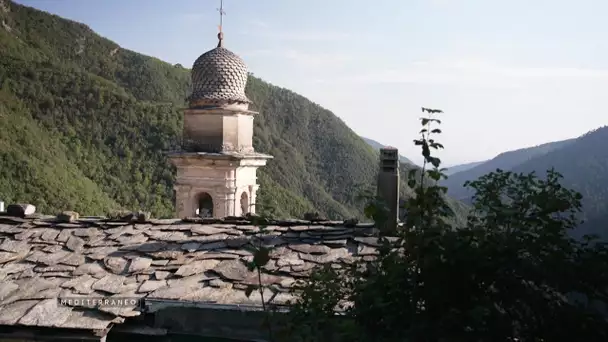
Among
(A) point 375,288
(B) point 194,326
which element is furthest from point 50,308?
(A) point 375,288

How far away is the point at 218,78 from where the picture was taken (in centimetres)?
1145

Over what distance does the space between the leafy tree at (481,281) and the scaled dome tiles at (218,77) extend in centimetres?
873

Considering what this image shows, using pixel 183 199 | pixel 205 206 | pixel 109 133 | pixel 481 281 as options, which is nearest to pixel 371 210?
pixel 481 281

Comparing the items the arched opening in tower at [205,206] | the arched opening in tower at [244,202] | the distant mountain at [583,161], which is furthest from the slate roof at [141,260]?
the distant mountain at [583,161]

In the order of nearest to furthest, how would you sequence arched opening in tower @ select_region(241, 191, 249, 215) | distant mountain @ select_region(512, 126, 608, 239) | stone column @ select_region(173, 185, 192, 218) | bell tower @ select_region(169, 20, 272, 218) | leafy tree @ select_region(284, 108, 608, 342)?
leafy tree @ select_region(284, 108, 608, 342)
bell tower @ select_region(169, 20, 272, 218)
stone column @ select_region(173, 185, 192, 218)
arched opening in tower @ select_region(241, 191, 249, 215)
distant mountain @ select_region(512, 126, 608, 239)

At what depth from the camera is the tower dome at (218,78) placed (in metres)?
11.2

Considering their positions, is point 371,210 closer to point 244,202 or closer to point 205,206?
point 205,206

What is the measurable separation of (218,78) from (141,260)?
5983 millimetres

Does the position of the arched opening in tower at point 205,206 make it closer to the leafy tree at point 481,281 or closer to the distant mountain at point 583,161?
the leafy tree at point 481,281

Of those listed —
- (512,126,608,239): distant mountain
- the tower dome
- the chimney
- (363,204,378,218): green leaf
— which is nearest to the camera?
(363,204,378,218): green leaf

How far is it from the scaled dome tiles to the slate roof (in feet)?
14.6

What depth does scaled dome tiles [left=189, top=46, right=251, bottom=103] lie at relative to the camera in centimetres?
1130

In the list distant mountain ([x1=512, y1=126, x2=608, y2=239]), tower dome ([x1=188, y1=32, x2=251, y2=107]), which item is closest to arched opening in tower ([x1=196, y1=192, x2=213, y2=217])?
tower dome ([x1=188, y1=32, x2=251, y2=107])

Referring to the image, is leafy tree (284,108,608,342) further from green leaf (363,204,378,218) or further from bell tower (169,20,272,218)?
bell tower (169,20,272,218)
